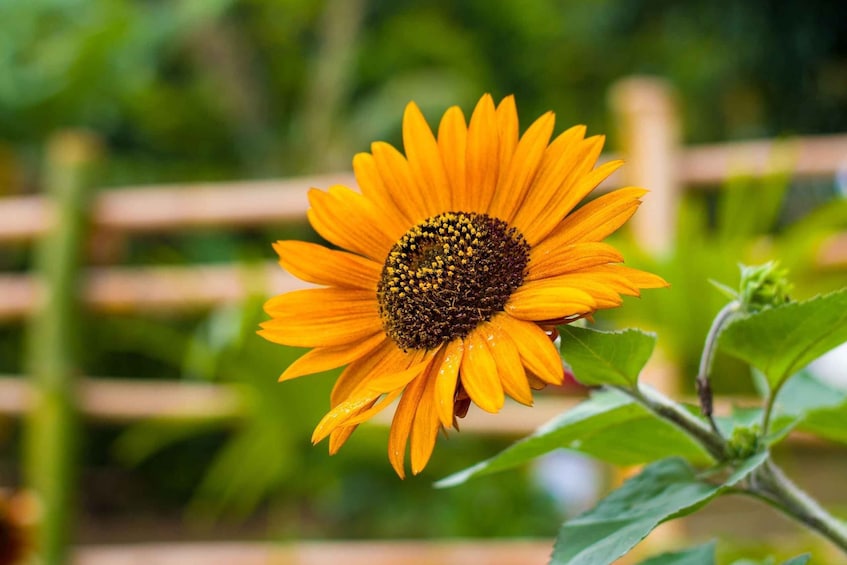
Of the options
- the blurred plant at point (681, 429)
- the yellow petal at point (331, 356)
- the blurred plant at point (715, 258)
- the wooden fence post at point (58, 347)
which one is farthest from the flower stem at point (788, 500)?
the wooden fence post at point (58, 347)

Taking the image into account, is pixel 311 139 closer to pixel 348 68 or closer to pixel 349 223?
pixel 348 68

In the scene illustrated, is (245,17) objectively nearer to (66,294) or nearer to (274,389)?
(66,294)

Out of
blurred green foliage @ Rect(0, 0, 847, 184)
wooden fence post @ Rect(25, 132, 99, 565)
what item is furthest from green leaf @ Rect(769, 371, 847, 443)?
blurred green foliage @ Rect(0, 0, 847, 184)

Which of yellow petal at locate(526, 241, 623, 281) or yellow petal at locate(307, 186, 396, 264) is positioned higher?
yellow petal at locate(307, 186, 396, 264)

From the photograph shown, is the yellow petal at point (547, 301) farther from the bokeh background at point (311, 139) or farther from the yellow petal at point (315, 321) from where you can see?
the bokeh background at point (311, 139)

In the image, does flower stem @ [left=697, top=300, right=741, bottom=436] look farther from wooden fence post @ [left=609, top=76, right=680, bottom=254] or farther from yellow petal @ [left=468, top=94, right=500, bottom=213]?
wooden fence post @ [left=609, top=76, right=680, bottom=254]

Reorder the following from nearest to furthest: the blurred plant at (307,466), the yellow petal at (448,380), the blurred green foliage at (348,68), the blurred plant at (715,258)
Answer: the yellow petal at (448,380)
the blurred plant at (715,258)
the blurred plant at (307,466)
the blurred green foliage at (348,68)

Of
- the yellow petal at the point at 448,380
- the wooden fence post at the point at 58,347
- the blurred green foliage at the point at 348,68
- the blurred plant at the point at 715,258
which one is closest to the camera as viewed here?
the yellow petal at the point at 448,380
